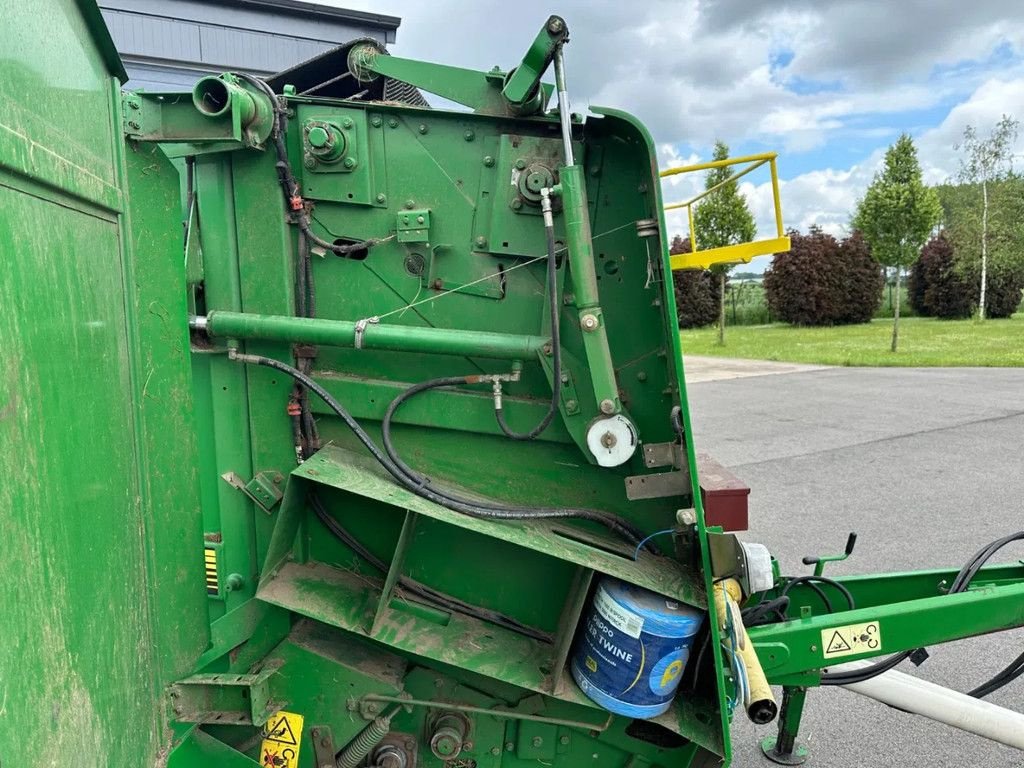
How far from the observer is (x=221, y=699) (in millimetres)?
1949

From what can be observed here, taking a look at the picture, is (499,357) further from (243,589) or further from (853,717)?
(853,717)

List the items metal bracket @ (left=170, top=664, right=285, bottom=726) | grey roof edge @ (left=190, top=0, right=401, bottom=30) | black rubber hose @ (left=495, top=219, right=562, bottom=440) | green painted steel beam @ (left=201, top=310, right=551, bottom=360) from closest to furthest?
1. metal bracket @ (left=170, top=664, right=285, bottom=726)
2. black rubber hose @ (left=495, top=219, right=562, bottom=440)
3. green painted steel beam @ (left=201, top=310, right=551, bottom=360)
4. grey roof edge @ (left=190, top=0, right=401, bottom=30)

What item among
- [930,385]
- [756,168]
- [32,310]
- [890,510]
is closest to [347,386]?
[32,310]

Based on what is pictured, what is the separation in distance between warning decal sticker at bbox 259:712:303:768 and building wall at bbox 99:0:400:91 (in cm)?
550

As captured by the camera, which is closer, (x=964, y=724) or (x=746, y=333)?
(x=964, y=724)

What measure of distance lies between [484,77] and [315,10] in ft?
19.2

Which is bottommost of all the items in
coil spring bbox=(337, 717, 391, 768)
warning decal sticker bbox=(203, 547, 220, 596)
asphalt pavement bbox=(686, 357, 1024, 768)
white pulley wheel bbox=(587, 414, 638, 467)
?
asphalt pavement bbox=(686, 357, 1024, 768)

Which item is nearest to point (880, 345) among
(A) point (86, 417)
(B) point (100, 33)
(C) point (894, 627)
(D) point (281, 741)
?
(C) point (894, 627)

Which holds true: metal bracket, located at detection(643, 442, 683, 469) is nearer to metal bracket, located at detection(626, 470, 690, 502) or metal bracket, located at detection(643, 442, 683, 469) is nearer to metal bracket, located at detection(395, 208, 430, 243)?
metal bracket, located at detection(626, 470, 690, 502)

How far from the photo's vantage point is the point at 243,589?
7.61 feet

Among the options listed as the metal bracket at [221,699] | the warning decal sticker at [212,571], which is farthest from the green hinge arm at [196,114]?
the metal bracket at [221,699]

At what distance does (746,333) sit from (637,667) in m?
28.5

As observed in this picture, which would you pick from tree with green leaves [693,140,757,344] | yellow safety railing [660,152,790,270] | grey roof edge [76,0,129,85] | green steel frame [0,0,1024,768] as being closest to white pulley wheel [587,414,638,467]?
green steel frame [0,0,1024,768]

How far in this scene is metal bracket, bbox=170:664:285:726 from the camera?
184 cm
